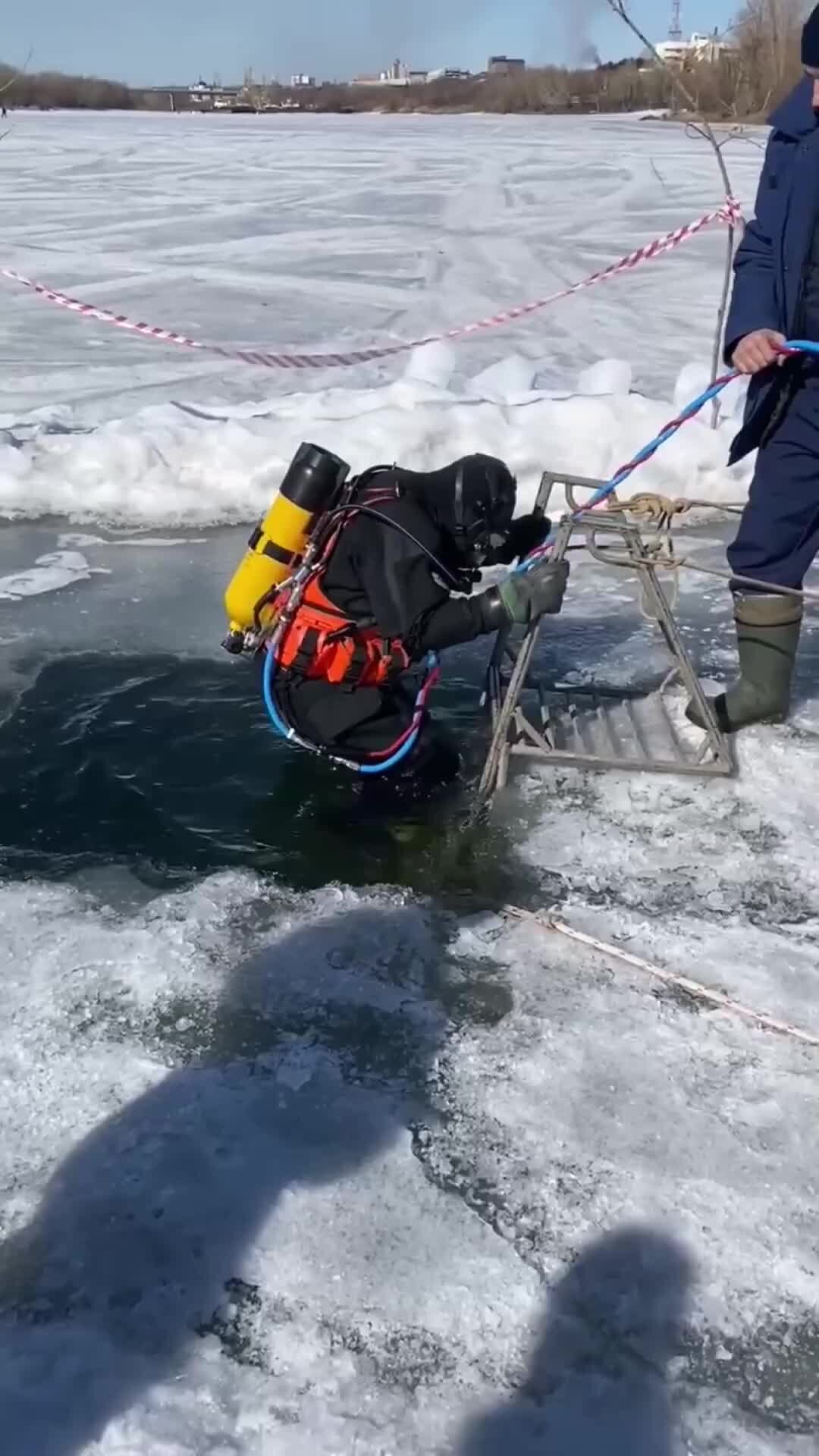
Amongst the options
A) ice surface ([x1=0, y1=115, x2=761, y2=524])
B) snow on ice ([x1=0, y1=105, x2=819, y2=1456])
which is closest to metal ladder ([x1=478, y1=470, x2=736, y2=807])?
snow on ice ([x1=0, y1=105, x2=819, y2=1456])

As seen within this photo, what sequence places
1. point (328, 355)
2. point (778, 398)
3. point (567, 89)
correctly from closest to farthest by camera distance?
1. point (778, 398)
2. point (328, 355)
3. point (567, 89)

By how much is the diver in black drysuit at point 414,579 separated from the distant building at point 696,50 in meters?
5.89

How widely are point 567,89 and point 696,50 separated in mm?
37391

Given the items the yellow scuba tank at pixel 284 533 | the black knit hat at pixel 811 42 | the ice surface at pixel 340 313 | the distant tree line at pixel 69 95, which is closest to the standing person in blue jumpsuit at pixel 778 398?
the black knit hat at pixel 811 42

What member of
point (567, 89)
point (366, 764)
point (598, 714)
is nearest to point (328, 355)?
point (598, 714)

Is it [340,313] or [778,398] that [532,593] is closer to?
[778,398]

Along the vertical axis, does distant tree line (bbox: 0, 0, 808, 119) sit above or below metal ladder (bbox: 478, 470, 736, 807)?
above

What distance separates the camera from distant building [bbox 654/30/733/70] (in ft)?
27.7

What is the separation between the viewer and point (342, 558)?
3.22 metres

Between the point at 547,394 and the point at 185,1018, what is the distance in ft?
17.1

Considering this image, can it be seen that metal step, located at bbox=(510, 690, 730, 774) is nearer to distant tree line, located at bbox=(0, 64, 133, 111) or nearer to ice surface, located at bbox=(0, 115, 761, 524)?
ice surface, located at bbox=(0, 115, 761, 524)

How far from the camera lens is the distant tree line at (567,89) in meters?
10.7

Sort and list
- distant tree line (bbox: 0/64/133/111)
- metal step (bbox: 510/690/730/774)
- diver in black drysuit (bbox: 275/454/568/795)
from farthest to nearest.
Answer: distant tree line (bbox: 0/64/133/111) → metal step (bbox: 510/690/730/774) → diver in black drysuit (bbox: 275/454/568/795)

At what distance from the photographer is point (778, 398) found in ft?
11.3
